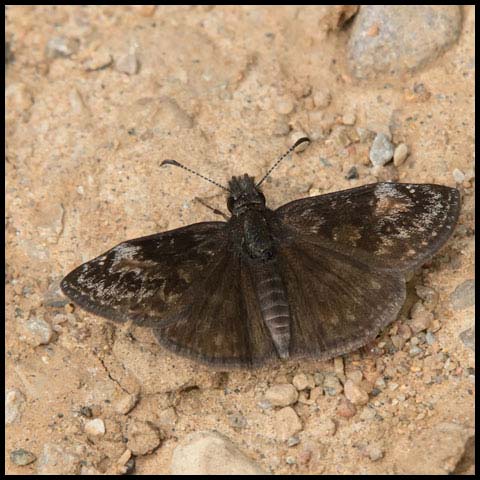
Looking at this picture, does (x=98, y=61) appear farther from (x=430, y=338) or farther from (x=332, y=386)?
(x=430, y=338)

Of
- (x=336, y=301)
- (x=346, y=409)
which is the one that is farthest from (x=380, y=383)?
(x=336, y=301)

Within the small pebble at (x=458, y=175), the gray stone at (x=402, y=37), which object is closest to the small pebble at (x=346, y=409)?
the small pebble at (x=458, y=175)

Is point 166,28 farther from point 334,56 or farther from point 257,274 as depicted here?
point 257,274

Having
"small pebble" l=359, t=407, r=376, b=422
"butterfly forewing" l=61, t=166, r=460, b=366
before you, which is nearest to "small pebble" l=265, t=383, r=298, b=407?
"butterfly forewing" l=61, t=166, r=460, b=366

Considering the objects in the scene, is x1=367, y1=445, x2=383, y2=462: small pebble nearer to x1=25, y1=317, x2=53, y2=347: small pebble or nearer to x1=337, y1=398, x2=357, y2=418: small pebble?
x1=337, y1=398, x2=357, y2=418: small pebble

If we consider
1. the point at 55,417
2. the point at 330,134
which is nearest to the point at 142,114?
the point at 330,134

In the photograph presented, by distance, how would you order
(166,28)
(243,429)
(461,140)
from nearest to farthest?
(243,429), (461,140), (166,28)
